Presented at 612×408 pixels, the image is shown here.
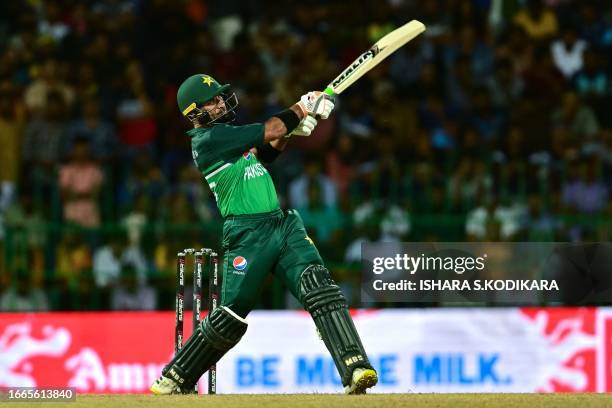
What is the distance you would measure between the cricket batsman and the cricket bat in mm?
549

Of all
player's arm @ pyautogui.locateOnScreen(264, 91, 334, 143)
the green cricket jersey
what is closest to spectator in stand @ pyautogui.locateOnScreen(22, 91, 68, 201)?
the green cricket jersey

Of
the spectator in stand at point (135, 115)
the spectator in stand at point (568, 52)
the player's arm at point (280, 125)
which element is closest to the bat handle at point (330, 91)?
the player's arm at point (280, 125)

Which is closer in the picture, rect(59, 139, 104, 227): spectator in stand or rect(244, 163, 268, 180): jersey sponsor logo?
rect(244, 163, 268, 180): jersey sponsor logo

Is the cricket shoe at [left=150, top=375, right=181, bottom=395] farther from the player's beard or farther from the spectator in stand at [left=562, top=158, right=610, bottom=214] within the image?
the spectator in stand at [left=562, top=158, right=610, bottom=214]

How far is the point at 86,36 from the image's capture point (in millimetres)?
16234

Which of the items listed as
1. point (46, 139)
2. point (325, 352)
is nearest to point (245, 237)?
point (325, 352)

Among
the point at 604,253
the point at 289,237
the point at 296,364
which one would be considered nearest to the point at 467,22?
the point at 296,364

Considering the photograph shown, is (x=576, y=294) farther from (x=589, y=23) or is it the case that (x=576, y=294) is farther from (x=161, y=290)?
(x=589, y=23)

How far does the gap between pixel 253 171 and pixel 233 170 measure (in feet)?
0.45

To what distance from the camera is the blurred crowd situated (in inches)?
532

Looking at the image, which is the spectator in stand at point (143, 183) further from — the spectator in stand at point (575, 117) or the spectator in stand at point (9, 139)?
the spectator in stand at point (575, 117)

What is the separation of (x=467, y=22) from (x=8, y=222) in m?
5.63

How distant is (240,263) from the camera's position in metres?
8.92

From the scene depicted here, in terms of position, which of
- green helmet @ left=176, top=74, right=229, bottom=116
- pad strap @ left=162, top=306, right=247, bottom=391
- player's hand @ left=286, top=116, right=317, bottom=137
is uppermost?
green helmet @ left=176, top=74, right=229, bottom=116
